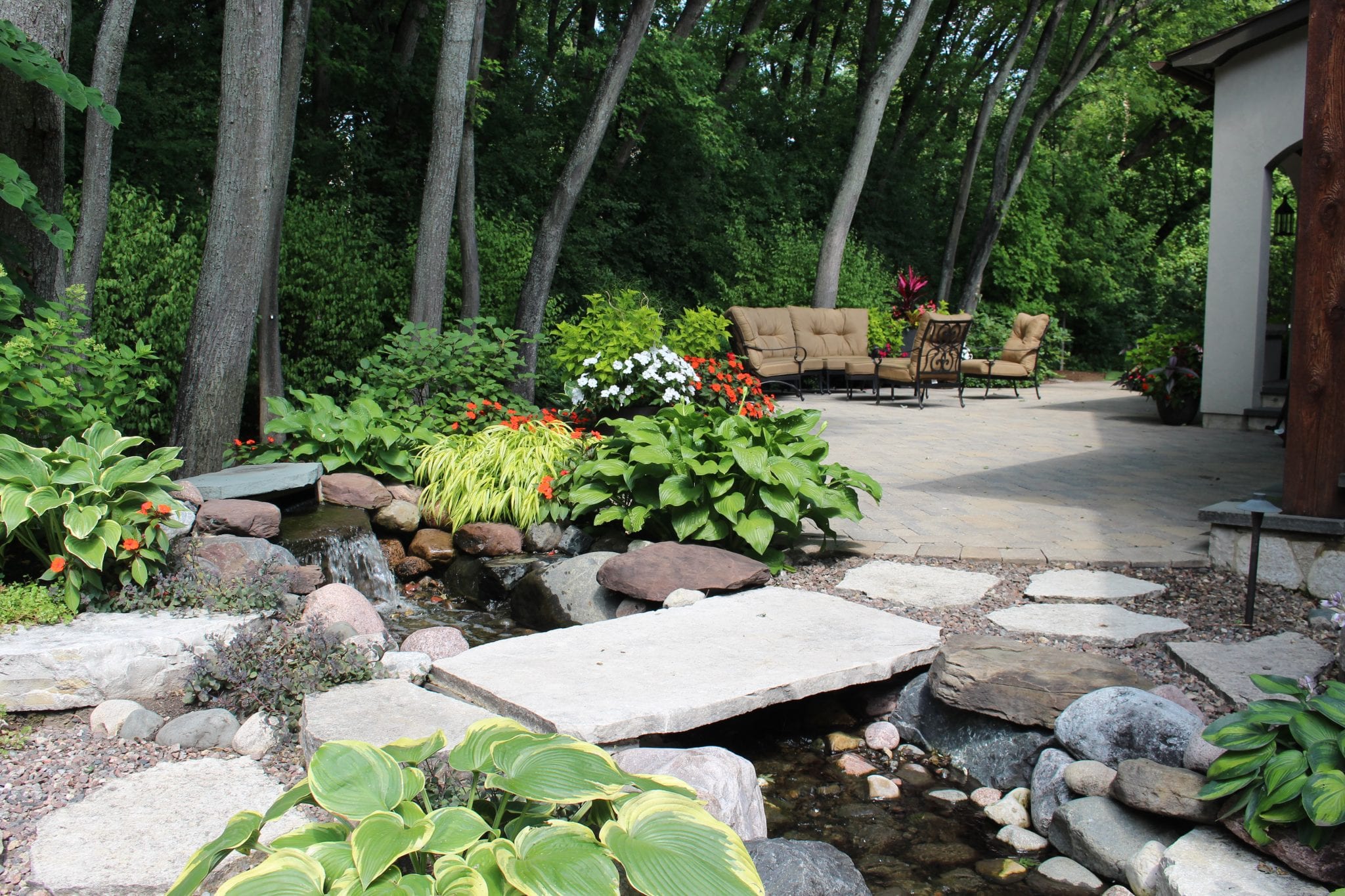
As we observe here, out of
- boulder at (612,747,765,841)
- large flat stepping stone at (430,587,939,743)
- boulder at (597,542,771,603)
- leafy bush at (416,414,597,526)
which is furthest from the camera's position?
leafy bush at (416,414,597,526)

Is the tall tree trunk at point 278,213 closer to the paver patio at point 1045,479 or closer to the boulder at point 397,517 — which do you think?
the boulder at point 397,517

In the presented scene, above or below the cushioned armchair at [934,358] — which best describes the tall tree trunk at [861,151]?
above

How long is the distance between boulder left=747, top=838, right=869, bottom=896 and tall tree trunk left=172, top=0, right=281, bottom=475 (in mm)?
4607

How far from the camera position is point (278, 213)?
751cm

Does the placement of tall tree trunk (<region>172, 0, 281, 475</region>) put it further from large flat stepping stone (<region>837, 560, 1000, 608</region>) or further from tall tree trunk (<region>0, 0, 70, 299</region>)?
large flat stepping stone (<region>837, 560, 1000, 608</region>)

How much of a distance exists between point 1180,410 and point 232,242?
8365 mm

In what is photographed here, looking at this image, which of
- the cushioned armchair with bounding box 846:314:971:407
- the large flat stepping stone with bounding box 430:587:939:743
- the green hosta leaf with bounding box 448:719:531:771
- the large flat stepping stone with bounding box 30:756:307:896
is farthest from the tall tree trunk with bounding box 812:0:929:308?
the green hosta leaf with bounding box 448:719:531:771

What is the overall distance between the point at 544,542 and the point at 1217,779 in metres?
3.67

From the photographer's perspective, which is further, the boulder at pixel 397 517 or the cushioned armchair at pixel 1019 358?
the cushioned armchair at pixel 1019 358

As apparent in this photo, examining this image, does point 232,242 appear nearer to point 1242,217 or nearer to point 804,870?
point 804,870

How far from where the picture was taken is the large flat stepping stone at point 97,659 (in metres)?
2.98

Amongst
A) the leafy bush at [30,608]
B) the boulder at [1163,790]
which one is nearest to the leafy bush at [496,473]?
the leafy bush at [30,608]

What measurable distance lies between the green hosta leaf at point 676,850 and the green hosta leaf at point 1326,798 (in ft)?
4.02

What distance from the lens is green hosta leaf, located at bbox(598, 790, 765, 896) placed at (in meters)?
1.50
